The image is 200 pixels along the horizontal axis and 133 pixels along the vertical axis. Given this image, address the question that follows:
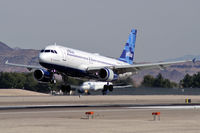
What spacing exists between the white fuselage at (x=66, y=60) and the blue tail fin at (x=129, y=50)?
54.7 feet

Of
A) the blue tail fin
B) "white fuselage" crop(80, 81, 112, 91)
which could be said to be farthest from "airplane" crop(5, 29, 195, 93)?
"white fuselage" crop(80, 81, 112, 91)

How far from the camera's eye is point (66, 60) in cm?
6525

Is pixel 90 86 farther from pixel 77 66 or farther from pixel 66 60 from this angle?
pixel 66 60

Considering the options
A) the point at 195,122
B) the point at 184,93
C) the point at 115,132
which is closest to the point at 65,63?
the point at 195,122

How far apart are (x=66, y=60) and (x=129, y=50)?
1001 inches

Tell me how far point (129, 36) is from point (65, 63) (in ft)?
93.1

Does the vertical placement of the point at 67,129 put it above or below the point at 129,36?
below

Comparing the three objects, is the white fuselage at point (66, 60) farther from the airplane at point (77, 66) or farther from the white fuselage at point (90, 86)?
the white fuselage at point (90, 86)

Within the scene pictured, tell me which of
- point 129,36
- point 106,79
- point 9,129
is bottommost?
point 9,129

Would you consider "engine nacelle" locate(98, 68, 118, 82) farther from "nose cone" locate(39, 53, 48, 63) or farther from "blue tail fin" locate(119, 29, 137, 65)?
"blue tail fin" locate(119, 29, 137, 65)

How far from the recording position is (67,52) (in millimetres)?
65688

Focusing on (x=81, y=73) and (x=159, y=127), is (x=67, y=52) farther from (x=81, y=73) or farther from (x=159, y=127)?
(x=159, y=127)

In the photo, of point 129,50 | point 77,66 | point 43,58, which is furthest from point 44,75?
point 129,50

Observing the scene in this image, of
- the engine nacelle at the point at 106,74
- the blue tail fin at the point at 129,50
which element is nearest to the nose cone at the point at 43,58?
Answer: the engine nacelle at the point at 106,74
